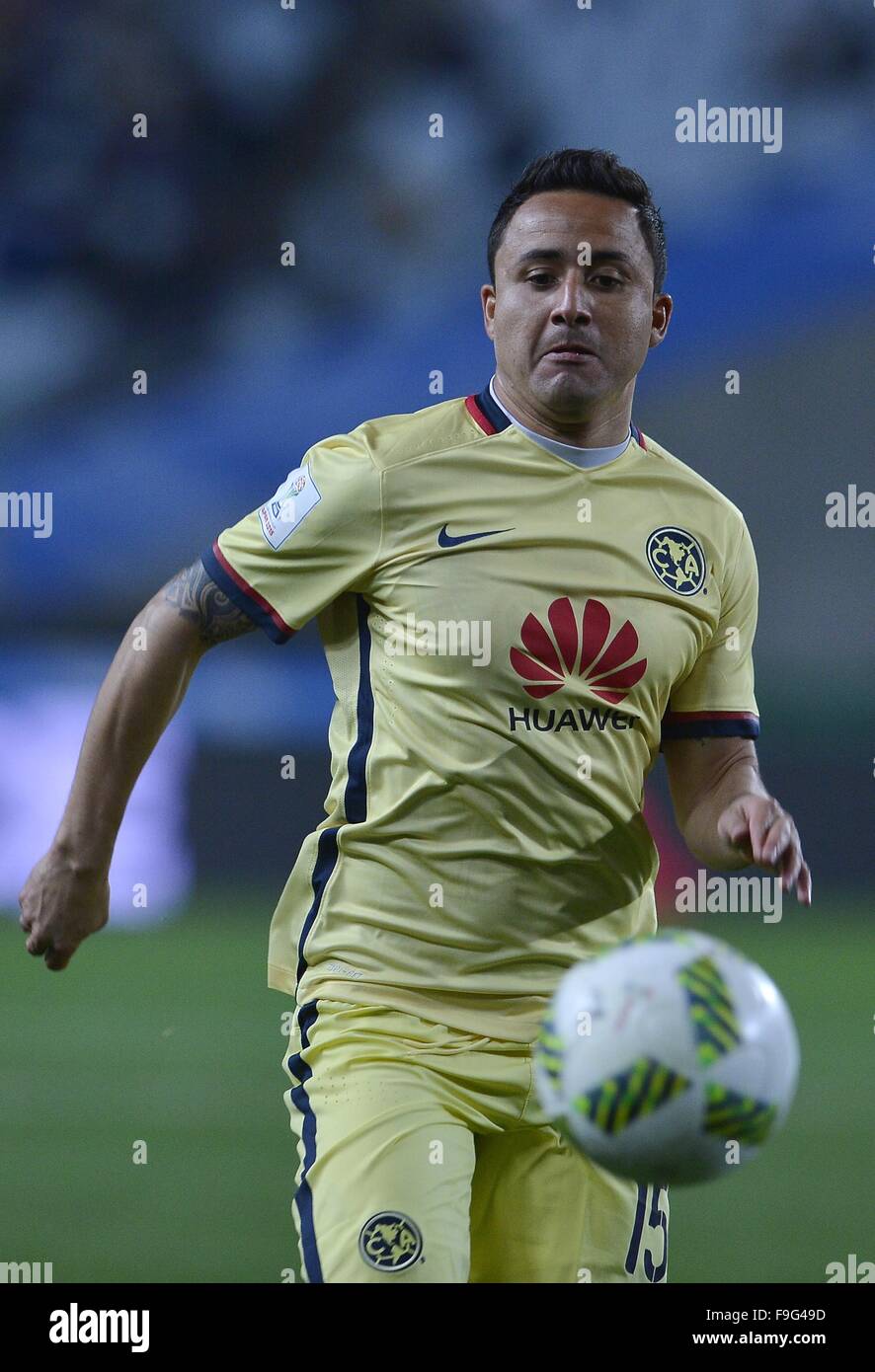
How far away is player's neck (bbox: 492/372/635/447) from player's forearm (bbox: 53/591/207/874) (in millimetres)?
714

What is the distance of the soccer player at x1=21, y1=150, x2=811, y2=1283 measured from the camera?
9.15 feet

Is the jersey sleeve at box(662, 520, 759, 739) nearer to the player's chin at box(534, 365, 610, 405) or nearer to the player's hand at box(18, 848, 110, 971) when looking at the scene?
the player's chin at box(534, 365, 610, 405)

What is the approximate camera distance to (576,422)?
10.1 feet

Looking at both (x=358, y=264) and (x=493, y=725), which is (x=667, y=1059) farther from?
(x=358, y=264)

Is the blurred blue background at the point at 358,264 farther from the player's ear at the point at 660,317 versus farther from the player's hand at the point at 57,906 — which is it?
the player's hand at the point at 57,906

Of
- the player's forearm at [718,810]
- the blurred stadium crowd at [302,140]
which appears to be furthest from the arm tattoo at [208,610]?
the blurred stadium crowd at [302,140]

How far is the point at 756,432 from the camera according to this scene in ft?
32.5

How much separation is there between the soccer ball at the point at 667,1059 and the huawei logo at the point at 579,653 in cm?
65

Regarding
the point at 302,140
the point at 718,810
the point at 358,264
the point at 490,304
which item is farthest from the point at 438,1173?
the point at 302,140

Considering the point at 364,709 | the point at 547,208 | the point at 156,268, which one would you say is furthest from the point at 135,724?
the point at 156,268

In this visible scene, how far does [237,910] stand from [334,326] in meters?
3.63

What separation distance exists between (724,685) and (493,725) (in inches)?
21.0

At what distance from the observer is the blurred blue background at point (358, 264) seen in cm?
982

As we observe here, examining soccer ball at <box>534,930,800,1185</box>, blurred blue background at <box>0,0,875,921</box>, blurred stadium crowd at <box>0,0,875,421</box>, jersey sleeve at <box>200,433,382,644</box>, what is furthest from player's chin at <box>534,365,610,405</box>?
blurred stadium crowd at <box>0,0,875,421</box>
